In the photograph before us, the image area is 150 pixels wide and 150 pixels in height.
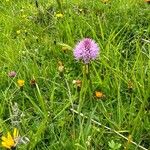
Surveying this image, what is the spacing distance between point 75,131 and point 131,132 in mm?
255

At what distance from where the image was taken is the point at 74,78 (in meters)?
2.49

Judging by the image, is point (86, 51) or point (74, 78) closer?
point (86, 51)

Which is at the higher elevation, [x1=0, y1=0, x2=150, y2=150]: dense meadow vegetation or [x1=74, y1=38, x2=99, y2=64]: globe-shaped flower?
[x1=74, y1=38, x2=99, y2=64]: globe-shaped flower

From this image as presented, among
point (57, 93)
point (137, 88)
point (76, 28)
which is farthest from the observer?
point (76, 28)

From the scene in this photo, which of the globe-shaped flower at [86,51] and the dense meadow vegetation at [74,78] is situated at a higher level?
the globe-shaped flower at [86,51]

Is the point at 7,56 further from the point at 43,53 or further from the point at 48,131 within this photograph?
the point at 48,131

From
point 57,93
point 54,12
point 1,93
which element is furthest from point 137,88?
point 54,12

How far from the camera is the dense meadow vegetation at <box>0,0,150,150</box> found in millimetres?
1930

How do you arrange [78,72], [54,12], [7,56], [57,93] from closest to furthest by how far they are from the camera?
[57,93], [78,72], [7,56], [54,12]

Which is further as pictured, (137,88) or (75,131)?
(137,88)

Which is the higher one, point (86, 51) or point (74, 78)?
point (86, 51)

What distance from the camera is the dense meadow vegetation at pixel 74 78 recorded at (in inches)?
76.0

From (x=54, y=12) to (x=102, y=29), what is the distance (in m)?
0.59

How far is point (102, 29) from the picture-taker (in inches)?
115
